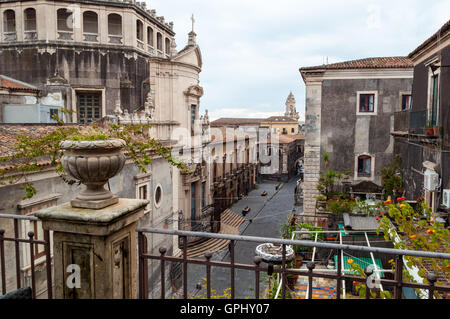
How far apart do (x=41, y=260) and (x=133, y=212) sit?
6.97 metres

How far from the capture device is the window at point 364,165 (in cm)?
1877

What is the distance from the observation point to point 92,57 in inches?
802

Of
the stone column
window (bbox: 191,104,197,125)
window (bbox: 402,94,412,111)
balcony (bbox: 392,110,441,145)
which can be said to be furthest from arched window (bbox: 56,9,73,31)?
the stone column

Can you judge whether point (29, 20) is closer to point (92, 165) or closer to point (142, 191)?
point (142, 191)

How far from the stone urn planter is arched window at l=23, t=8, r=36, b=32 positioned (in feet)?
67.8

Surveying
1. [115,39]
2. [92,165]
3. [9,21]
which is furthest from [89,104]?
[92,165]

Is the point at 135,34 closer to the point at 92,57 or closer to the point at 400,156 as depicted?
the point at 92,57

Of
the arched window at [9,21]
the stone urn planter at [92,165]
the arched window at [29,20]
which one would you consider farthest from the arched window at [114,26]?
the stone urn planter at [92,165]

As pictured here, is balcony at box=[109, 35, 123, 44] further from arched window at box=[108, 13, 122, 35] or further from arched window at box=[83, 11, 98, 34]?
arched window at box=[83, 11, 98, 34]

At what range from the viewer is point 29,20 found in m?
20.4

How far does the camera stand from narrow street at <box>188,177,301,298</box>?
17703 millimetres

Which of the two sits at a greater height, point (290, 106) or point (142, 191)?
point (290, 106)

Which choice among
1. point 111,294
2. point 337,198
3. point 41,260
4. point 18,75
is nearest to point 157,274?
point 41,260

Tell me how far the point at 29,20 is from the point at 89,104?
18.1 ft
